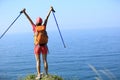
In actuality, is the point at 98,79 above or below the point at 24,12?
below

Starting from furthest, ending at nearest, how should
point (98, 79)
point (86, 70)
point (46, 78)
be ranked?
point (86, 70) < point (46, 78) < point (98, 79)

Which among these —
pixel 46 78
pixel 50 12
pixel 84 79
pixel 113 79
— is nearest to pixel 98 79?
pixel 113 79

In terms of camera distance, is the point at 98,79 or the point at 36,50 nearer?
the point at 98,79

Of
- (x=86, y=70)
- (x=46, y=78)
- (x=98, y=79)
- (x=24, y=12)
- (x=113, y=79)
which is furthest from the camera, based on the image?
(x=86, y=70)

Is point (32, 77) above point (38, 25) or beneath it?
beneath

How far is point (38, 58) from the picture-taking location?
9.38 m

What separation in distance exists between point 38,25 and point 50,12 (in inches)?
22.2

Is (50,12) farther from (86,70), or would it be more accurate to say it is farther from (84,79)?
(86,70)

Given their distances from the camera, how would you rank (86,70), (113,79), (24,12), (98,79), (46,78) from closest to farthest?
(98,79) < (113,79) < (46,78) < (24,12) < (86,70)

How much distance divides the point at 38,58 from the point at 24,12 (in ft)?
4.31

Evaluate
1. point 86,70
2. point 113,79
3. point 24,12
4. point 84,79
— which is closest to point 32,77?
point 24,12

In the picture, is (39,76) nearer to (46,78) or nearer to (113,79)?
(46,78)

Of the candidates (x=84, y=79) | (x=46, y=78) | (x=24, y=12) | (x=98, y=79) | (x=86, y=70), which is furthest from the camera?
(x=86, y=70)

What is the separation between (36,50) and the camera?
30.4ft
